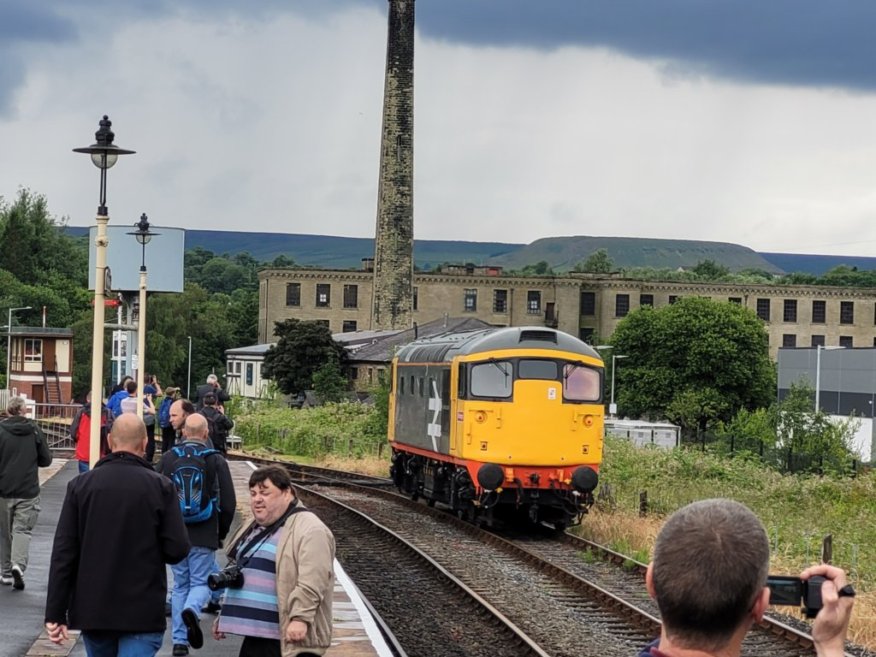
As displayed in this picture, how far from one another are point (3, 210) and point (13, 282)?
2866 cm

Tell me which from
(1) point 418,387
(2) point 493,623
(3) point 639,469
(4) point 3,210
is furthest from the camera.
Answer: (4) point 3,210

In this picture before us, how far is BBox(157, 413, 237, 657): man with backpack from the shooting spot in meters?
10.8

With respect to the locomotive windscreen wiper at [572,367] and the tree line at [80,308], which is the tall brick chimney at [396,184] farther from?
the locomotive windscreen wiper at [572,367]

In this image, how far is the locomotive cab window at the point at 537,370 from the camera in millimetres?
23531

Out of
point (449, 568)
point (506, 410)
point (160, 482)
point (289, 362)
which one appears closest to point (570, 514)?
point (506, 410)

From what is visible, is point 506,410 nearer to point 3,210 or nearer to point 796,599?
point 796,599

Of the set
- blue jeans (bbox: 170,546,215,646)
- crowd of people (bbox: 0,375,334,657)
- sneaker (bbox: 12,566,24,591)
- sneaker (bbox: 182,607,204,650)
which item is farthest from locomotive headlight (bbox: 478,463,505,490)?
crowd of people (bbox: 0,375,334,657)

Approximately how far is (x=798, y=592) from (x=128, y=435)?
5036 millimetres

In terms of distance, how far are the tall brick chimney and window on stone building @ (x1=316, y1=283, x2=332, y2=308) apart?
72.9 feet

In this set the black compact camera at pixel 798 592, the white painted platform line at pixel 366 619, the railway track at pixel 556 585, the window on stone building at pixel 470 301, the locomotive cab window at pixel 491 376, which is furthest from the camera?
the window on stone building at pixel 470 301

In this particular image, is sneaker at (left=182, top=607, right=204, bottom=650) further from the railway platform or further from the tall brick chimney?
the tall brick chimney

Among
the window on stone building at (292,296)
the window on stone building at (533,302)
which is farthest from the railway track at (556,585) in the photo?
the window on stone building at (533,302)

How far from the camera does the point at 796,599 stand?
12.3 feet

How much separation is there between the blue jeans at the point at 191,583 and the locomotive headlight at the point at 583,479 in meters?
11.8
